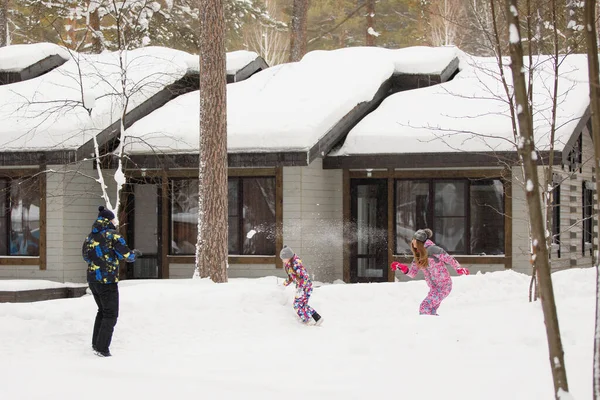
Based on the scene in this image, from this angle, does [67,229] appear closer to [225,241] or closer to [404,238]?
[225,241]

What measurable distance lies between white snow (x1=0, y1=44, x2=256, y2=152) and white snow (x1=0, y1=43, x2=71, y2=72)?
0.08ft

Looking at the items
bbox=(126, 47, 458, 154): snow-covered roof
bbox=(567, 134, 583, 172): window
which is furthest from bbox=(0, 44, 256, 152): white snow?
bbox=(567, 134, 583, 172): window

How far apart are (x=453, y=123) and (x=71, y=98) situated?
26.4 feet

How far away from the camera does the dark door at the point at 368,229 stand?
18953 mm

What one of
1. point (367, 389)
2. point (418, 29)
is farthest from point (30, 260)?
point (418, 29)

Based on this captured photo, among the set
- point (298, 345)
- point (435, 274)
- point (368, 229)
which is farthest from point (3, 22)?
point (298, 345)

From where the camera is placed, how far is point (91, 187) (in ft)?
59.9

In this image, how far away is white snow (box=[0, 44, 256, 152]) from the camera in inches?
671

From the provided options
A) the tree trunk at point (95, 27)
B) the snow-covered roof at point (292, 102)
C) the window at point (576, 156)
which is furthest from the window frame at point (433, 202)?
the tree trunk at point (95, 27)

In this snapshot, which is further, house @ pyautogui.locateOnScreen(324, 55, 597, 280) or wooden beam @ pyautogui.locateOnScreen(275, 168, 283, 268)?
wooden beam @ pyautogui.locateOnScreen(275, 168, 283, 268)

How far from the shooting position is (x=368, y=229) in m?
19.1

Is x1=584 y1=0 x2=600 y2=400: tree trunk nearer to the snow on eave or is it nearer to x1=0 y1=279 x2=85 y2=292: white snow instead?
x1=0 y1=279 x2=85 y2=292: white snow

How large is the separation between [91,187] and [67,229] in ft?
3.72

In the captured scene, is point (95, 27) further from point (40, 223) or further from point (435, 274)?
point (435, 274)
